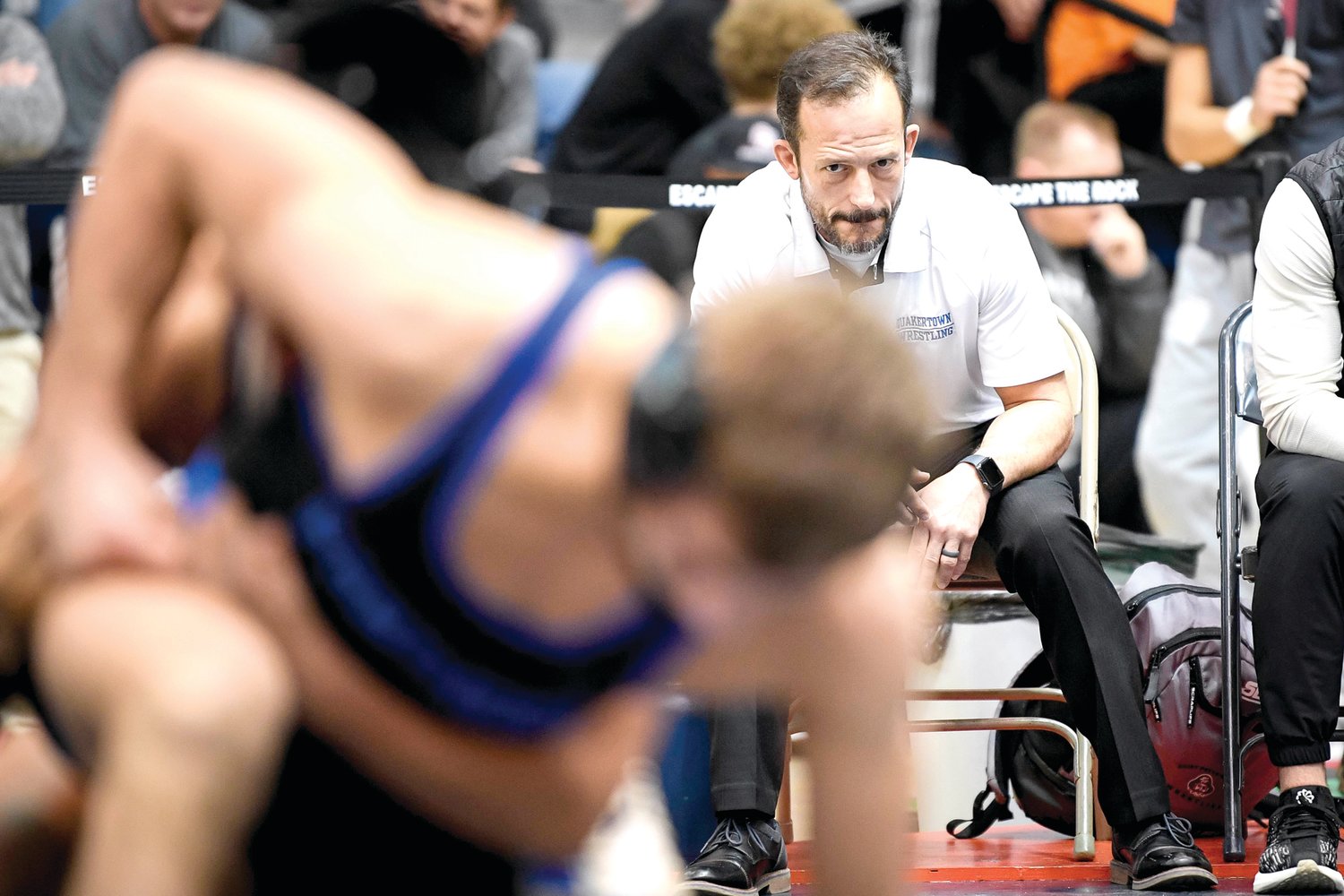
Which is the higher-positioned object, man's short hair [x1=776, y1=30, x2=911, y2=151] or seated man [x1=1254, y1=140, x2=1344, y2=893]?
man's short hair [x1=776, y1=30, x2=911, y2=151]

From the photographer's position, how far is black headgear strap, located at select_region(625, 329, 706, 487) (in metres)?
1.18

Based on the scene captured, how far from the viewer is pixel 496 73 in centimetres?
425

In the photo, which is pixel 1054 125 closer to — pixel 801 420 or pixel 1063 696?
pixel 1063 696

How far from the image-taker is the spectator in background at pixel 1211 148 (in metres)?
4.27

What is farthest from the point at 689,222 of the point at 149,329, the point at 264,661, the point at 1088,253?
the point at 264,661

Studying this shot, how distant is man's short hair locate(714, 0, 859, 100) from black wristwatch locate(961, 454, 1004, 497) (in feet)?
4.09

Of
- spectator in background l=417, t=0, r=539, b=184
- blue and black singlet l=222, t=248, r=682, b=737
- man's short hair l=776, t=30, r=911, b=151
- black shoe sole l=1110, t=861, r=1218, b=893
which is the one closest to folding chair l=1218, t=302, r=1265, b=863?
black shoe sole l=1110, t=861, r=1218, b=893

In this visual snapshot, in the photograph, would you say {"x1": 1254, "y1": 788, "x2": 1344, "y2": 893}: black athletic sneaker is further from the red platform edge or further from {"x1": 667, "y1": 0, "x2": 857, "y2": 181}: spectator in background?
{"x1": 667, "y1": 0, "x2": 857, "y2": 181}: spectator in background

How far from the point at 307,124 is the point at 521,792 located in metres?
0.60

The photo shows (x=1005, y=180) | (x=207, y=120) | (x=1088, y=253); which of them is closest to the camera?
(x=207, y=120)

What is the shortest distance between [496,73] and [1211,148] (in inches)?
72.5

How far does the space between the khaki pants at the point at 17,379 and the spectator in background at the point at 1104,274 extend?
2.48 metres

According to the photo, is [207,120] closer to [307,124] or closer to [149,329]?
[307,124]

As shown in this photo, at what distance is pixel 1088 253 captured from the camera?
4.53 m
